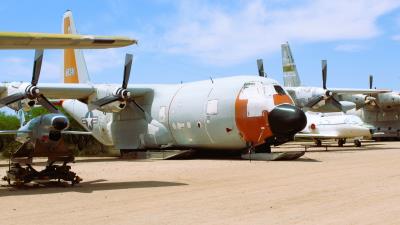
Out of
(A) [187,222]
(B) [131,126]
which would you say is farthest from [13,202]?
(B) [131,126]

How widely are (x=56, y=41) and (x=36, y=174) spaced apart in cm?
385

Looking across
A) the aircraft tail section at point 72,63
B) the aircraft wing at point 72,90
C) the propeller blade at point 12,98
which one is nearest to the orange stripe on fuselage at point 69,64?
the aircraft tail section at point 72,63

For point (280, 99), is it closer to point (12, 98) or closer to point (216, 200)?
point (12, 98)

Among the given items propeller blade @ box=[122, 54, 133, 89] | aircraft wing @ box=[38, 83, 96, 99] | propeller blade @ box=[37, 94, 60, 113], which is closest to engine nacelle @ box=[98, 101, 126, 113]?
A: propeller blade @ box=[122, 54, 133, 89]

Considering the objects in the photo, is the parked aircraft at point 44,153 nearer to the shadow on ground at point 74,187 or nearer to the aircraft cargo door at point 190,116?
the shadow on ground at point 74,187

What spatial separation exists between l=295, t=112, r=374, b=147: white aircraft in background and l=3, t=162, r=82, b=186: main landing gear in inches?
1009

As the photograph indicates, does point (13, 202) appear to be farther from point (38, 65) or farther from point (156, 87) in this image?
point (156, 87)

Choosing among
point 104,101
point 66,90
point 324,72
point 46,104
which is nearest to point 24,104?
point 46,104

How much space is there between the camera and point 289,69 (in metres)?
42.5

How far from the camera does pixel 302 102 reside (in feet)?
101

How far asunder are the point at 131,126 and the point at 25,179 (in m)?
14.5

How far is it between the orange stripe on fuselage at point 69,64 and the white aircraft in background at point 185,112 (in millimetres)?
2226

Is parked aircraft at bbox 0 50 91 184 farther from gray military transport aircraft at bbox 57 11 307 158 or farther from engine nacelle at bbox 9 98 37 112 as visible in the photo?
gray military transport aircraft at bbox 57 11 307 158

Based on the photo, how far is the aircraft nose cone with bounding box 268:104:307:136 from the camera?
19.7m
